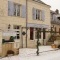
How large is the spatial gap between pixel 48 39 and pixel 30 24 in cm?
588

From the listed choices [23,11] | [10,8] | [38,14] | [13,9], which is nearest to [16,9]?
[13,9]

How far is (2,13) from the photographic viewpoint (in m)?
24.2

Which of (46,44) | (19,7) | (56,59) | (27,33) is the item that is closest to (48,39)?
(46,44)

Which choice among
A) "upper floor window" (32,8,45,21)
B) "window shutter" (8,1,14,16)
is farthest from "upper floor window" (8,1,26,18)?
"upper floor window" (32,8,45,21)

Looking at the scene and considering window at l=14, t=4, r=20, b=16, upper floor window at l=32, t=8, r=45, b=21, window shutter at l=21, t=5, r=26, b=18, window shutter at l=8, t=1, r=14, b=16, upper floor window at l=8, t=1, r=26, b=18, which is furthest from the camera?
upper floor window at l=32, t=8, r=45, b=21

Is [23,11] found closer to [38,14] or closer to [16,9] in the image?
[16,9]

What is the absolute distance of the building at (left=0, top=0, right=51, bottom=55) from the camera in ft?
80.7

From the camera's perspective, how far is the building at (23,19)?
24594 millimetres

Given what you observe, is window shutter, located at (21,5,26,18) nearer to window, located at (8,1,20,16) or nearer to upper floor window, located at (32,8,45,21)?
window, located at (8,1,20,16)

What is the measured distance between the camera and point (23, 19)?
1088 inches

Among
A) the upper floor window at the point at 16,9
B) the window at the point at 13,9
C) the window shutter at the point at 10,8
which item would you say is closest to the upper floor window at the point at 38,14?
the upper floor window at the point at 16,9

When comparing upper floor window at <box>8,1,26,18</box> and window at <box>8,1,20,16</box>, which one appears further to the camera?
upper floor window at <box>8,1,26,18</box>

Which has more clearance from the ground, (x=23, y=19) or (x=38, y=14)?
(x=38, y=14)

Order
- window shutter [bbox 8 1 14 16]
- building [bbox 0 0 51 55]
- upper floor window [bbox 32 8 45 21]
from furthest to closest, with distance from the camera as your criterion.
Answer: upper floor window [bbox 32 8 45 21]
window shutter [bbox 8 1 14 16]
building [bbox 0 0 51 55]
